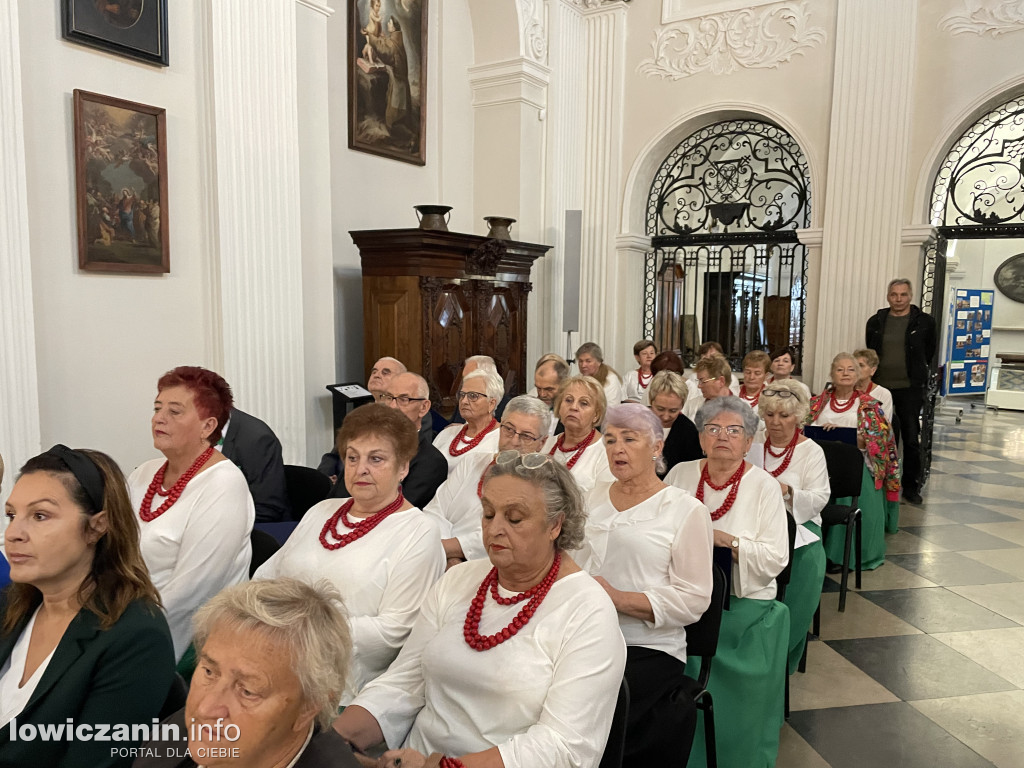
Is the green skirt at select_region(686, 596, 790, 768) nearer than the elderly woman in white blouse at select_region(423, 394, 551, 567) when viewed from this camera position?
Yes

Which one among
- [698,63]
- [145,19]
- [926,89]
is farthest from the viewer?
[698,63]

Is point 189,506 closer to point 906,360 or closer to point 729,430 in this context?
point 729,430

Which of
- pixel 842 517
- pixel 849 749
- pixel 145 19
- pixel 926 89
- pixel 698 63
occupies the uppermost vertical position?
pixel 698 63

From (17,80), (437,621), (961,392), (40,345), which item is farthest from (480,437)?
(961,392)

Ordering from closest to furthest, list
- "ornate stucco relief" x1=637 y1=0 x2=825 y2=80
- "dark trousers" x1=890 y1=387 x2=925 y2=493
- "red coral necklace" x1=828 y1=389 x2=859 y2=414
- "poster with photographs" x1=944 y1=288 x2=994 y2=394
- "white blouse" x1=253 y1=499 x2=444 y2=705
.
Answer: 1. "white blouse" x1=253 y1=499 x2=444 y2=705
2. "red coral necklace" x1=828 y1=389 x2=859 y2=414
3. "dark trousers" x1=890 y1=387 x2=925 y2=493
4. "ornate stucco relief" x1=637 y1=0 x2=825 y2=80
5. "poster with photographs" x1=944 y1=288 x2=994 y2=394

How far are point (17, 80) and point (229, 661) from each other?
13.6ft

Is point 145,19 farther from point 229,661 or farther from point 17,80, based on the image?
point 229,661

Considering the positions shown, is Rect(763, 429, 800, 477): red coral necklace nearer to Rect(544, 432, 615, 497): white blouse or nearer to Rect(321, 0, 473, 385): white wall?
Rect(544, 432, 615, 497): white blouse

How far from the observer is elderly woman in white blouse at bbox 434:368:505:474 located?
160 inches

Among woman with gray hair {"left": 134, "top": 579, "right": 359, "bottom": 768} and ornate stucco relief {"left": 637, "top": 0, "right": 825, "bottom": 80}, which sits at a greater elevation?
ornate stucco relief {"left": 637, "top": 0, "right": 825, "bottom": 80}

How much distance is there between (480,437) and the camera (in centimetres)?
409

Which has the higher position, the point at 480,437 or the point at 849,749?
the point at 480,437

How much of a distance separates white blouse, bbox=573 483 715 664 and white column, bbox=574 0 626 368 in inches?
286

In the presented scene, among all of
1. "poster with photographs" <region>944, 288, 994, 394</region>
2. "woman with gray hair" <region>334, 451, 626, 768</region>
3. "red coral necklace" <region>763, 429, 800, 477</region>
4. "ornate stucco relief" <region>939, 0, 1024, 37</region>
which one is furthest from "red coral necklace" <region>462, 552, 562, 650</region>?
"poster with photographs" <region>944, 288, 994, 394</region>
